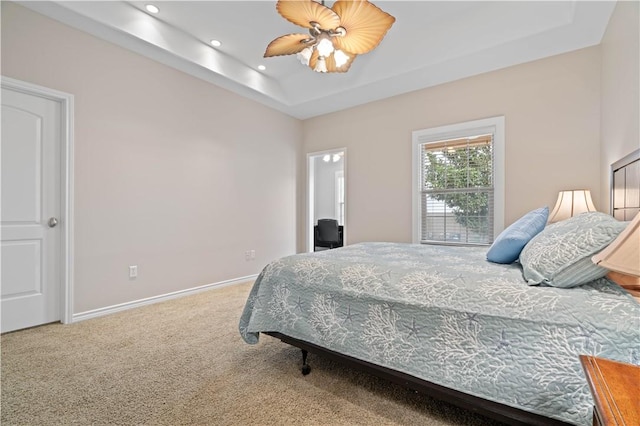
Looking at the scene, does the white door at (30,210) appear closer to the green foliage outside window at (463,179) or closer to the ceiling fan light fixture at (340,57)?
the ceiling fan light fixture at (340,57)

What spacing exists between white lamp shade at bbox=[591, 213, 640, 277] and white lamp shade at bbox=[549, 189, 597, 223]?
2.36 metres

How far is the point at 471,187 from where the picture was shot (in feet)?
11.9

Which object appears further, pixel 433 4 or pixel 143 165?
pixel 143 165

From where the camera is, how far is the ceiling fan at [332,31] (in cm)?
188

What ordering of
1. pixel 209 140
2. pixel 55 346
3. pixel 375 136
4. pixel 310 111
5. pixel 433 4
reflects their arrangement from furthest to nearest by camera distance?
pixel 310 111, pixel 375 136, pixel 209 140, pixel 433 4, pixel 55 346

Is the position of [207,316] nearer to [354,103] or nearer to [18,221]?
[18,221]

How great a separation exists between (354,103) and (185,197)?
2790mm

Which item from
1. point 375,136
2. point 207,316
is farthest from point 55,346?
point 375,136

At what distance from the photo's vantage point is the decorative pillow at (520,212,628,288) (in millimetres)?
1152

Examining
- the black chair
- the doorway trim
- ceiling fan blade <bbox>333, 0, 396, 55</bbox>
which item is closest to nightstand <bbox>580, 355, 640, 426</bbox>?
ceiling fan blade <bbox>333, 0, 396, 55</bbox>

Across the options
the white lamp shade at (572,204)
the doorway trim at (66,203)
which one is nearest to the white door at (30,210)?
the doorway trim at (66,203)

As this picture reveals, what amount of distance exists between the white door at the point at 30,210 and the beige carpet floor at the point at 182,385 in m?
0.26

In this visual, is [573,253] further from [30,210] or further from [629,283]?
[30,210]

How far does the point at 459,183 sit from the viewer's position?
3.73m
